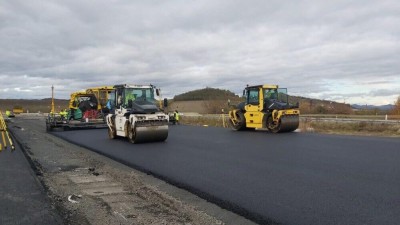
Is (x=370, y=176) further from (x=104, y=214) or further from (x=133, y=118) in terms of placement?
(x=133, y=118)

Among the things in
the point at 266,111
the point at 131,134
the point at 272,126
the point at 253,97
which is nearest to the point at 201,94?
Result: the point at 253,97

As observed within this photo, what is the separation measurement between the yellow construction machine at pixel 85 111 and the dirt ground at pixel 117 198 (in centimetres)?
1321

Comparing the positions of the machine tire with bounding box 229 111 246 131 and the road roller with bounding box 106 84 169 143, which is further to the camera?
the machine tire with bounding box 229 111 246 131

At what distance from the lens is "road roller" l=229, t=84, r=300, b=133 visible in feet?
57.4

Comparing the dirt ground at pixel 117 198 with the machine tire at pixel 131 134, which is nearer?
the dirt ground at pixel 117 198

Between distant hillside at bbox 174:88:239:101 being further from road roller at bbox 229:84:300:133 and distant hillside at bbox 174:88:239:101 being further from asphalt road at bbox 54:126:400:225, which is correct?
asphalt road at bbox 54:126:400:225

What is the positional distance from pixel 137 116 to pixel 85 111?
11164mm

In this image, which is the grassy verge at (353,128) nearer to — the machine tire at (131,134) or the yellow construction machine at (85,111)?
the machine tire at (131,134)

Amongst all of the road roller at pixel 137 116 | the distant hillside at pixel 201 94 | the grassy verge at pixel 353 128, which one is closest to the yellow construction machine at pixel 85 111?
the road roller at pixel 137 116

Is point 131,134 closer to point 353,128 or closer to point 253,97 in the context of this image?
point 253,97

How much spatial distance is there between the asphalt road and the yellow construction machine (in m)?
10.3

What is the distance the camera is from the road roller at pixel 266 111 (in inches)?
688

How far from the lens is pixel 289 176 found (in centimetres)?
759

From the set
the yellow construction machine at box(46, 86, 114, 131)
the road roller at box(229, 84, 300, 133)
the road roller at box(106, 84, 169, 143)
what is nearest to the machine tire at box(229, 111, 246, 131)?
the road roller at box(229, 84, 300, 133)
